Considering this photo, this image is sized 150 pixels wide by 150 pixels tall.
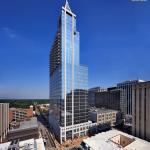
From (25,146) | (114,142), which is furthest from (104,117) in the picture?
(25,146)

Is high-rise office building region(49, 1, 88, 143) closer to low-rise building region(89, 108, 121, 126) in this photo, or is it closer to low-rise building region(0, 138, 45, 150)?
low-rise building region(89, 108, 121, 126)

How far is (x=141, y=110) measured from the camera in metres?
66.6

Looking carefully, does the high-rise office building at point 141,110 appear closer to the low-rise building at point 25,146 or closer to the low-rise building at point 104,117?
the low-rise building at point 104,117

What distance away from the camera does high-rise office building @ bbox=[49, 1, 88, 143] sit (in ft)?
237

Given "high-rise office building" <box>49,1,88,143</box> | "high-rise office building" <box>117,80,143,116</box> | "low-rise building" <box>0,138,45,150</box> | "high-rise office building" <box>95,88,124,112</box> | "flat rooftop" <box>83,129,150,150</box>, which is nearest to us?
"flat rooftop" <box>83,129,150,150</box>

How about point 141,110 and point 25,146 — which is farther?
point 141,110

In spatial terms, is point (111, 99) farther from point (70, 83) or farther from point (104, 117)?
point (70, 83)

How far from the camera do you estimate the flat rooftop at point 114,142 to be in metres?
48.5

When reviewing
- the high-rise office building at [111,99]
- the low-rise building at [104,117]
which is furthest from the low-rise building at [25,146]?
the high-rise office building at [111,99]

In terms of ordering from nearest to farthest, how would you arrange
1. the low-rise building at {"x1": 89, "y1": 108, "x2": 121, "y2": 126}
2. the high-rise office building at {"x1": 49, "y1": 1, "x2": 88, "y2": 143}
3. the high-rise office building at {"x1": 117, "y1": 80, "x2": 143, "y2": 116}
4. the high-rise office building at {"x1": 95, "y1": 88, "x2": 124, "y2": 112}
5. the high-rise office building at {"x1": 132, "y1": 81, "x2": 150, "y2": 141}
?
the high-rise office building at {"x1": 132, "y1": 81, "x2": 150, "y2": 141} < the high-rise office building at {"x1": 49, "y1": 1, "x2": 88, "y2": 143} < the low-rise building at {"x1": 89, "y1": 108, "x2": 121, "y2": 126} < the high-rise office building at {"x1": 95, "y1": 88, "x2": 124, "y2": 112} < the high-rise office building at {"x1": 117, "y1": 80, "x2": 143, "y2": 116}

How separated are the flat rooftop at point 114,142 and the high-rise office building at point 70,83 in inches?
765

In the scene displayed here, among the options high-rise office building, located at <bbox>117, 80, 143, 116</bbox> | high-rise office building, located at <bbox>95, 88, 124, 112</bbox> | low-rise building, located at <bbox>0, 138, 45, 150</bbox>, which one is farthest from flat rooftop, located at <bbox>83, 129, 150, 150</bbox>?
high-rise office building, located at <bbox>117, 80, 143, 116</bbox>

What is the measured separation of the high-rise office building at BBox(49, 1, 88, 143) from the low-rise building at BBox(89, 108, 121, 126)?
15707mm

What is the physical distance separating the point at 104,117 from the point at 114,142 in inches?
1787
